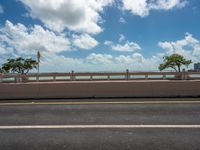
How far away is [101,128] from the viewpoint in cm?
666

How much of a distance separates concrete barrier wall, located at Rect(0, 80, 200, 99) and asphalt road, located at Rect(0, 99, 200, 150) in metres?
2.89

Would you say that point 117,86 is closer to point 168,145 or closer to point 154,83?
point 154,83

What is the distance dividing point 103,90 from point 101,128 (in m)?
6.28

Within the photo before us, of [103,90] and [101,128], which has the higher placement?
[103,90]

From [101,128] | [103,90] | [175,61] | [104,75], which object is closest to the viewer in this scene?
[101,128]

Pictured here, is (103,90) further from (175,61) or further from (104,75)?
(175,61)

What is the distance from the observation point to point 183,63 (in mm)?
55531

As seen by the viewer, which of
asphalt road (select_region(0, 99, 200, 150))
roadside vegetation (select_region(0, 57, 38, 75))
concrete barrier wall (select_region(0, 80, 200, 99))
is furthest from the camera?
roadside vegetation (select_region(0, 57, 38, 75))

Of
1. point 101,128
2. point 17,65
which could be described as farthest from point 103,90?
point 17,65

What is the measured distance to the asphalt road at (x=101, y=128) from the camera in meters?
5.29

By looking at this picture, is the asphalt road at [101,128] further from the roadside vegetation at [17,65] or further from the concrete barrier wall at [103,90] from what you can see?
the roadside vegetation at [17,65]

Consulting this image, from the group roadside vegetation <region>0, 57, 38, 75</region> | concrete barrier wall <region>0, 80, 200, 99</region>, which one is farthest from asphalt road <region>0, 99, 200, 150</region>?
roadside vegetation <region>0, 57, 38, 75</region>

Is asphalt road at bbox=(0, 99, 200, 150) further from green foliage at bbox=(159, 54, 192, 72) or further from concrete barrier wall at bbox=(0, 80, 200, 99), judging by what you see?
green foliage at bbox=(159, 54, 192, 72)

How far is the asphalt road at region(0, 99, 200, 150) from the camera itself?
5.29 metres
